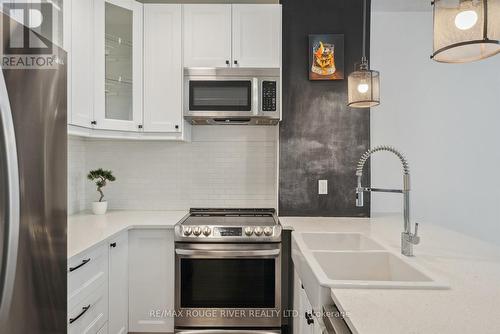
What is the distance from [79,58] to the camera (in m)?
2.08

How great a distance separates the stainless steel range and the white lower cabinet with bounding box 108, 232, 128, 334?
1.18 ft

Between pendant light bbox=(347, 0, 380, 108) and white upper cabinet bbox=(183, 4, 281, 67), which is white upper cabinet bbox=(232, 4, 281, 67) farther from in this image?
pendant light bbox=(347, 0, 380, 108)

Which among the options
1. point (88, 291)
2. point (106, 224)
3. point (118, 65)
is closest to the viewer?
point (88, 291)

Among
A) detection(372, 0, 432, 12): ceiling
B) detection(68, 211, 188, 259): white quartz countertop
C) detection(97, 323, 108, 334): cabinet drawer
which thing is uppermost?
detection(372, 0, 432, 12): ceiling

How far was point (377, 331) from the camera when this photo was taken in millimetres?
774

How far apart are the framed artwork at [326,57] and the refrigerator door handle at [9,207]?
2113 millimetres

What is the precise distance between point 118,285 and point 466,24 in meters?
2.29

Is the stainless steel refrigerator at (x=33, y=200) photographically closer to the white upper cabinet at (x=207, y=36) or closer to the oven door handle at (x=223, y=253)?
the oven door handle at (x=223, y=253)

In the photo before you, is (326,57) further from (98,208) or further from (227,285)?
(98,208)


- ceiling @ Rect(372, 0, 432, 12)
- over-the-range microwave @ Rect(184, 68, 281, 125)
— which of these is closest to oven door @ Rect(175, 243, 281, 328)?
over-the-range microwave @ Rect(184, 68, 281, 125)

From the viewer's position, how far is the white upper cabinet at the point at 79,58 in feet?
6.45

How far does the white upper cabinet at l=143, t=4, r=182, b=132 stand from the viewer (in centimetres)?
246

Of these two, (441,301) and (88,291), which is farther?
(88,291)

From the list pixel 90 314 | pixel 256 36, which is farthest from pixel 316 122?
pixel 90 314
